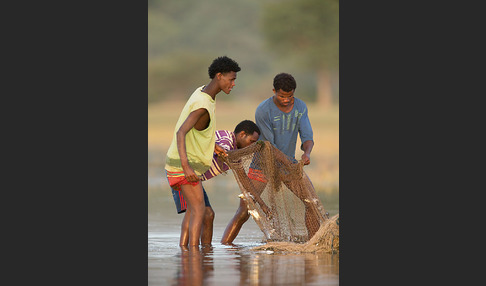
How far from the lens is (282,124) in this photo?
1000cm

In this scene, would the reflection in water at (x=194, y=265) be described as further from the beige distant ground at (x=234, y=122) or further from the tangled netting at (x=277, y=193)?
the beige distant ground at (x=234, y=122)

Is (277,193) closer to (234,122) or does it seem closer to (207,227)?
(207,227)

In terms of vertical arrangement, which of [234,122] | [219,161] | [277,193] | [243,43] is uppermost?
[243,43]

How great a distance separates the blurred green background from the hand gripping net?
19.6 metres

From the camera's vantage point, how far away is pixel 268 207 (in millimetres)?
9594

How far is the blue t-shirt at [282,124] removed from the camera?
9.98 meters

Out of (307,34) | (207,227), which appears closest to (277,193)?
(207,227)

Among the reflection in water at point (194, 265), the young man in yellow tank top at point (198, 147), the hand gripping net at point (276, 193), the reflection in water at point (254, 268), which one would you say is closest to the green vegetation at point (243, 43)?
the hand gripping net at point (276, 193)

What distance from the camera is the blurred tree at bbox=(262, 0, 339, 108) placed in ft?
112

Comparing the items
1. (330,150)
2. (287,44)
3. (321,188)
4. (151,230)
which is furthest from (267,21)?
(151,230)

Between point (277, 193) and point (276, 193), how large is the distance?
0.4 inches

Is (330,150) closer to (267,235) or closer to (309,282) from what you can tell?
(267,235)

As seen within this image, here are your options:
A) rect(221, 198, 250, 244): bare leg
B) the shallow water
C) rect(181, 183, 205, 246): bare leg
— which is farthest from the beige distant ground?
rect(181, 183, 205, 246): bare leg

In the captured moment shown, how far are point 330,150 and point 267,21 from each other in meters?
10.3
